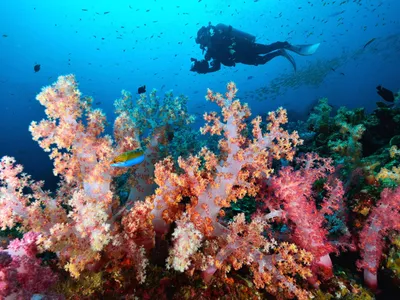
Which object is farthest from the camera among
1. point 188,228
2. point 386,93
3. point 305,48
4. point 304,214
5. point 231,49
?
point 305,48

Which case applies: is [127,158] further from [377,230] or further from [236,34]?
[236,34]

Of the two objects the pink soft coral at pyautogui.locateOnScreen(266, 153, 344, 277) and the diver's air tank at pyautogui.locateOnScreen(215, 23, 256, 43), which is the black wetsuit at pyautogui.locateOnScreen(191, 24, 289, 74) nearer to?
Result: the diver's air tank at pyautogui.locateOnScreen(215, 23, 256, 43)

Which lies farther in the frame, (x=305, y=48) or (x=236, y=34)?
(x=305, y=48)

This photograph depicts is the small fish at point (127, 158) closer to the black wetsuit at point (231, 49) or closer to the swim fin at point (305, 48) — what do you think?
the black wetsuit at point (231, 49)

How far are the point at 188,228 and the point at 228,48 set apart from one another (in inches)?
450

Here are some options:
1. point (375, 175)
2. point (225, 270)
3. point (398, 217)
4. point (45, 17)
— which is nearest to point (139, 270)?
point (225, 270)

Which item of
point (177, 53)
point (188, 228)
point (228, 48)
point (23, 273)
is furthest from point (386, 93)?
point (177, 53)

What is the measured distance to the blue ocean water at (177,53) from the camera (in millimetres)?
45844

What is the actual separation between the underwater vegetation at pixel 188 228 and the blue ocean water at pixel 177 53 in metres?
32.2

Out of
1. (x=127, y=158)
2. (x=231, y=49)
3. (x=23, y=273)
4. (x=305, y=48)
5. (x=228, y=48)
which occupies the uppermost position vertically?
(x=228, y=48)

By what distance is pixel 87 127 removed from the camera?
3039 millimetres

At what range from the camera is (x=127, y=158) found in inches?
115

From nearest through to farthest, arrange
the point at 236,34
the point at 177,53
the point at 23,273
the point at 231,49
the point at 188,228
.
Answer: the point at 23,273 < the point at 188,228 < the point at 236,34 < the point at 231,49 < the point at 177,53

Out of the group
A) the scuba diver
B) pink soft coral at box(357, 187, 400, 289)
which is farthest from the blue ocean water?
pink soft coral at box(357, 187, 400, 289)
